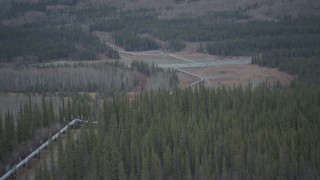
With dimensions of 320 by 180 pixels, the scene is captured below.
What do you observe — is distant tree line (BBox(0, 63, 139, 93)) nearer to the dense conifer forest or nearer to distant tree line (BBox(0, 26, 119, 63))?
the dense conifer forest

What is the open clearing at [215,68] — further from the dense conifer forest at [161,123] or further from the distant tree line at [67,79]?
the distant tree line at [67,79]

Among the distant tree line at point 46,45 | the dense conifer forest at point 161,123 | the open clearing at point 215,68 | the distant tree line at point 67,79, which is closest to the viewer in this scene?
the dense conifer forest at point 161,123

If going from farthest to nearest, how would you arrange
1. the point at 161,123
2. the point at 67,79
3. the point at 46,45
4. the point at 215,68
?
the point at 46,45 → the point at 215,68 → the point at 67,79 → the point at 161,123

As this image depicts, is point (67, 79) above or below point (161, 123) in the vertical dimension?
below

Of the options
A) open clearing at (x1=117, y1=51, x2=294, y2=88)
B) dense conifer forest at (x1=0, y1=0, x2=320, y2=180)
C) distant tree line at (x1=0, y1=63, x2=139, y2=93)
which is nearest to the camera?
dense conifer forest at (x1=0, y1=0, x2=320, y2=180)

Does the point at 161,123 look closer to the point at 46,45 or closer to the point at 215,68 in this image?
the point at 215,68

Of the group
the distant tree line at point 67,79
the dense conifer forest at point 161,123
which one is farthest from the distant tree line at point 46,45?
the distant tree line at point 67,79

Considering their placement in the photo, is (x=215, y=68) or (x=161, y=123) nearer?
(x=161, y=123)

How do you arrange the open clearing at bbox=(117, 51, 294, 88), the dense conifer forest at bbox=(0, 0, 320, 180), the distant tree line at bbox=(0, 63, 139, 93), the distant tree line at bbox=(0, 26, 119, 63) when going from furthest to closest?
1. the distant tree line at bbox=(0, 26, 119, 63)
2. the open clearing at bbox=(117, 51, 294, 88)
3. the distant tree line at bbox=(0, 63, 139, 93)
4. the dense conifer forest at bbox=(0, 0, 320, 180)

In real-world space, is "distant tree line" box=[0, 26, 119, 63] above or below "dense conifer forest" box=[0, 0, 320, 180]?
above

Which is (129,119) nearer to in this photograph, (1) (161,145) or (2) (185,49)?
(1) (161,145)

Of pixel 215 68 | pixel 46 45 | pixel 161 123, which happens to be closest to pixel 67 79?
pixel 46 45

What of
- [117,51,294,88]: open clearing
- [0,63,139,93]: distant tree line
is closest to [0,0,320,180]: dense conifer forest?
[0,63,139,93]: distant tree line
